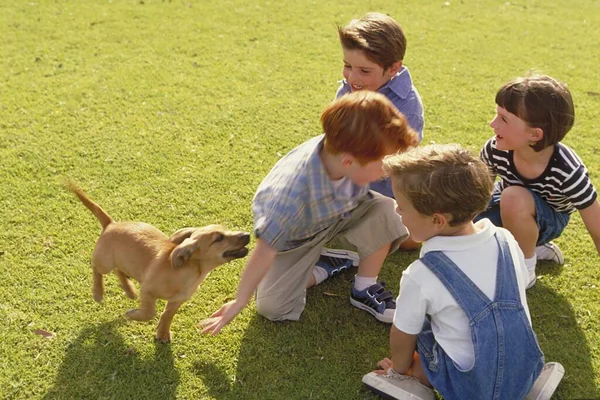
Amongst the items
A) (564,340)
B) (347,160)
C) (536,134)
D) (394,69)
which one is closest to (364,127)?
(347,160)

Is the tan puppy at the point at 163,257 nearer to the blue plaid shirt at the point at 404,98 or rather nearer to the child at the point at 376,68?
the child at the point at 376,68

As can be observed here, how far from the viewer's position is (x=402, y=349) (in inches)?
124

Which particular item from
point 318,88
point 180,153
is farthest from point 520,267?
point 318,88

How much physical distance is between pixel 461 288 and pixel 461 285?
1 centimetres

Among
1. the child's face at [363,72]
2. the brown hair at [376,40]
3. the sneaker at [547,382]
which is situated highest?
the brown hair at [376,40]

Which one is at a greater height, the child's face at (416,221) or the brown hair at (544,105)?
the brown hair at (544,105)

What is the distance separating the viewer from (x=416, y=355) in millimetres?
3406

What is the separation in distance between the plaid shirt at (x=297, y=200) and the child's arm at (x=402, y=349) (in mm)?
801

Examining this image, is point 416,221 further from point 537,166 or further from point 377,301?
point 537,166

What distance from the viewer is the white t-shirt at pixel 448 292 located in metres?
2.82

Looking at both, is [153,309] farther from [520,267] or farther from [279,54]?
[279,54]

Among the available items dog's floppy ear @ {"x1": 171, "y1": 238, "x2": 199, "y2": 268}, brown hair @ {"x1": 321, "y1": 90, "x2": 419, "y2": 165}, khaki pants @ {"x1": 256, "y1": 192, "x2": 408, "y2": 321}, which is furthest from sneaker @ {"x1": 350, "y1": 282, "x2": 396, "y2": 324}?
dog's floppy ear @ {"x1": 171, "y1": 238, "x2": 199, "y2": 268}

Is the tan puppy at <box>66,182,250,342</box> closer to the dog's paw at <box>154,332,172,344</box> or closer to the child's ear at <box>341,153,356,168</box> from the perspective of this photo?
the dog's paw at <box>154,332,172,344</box>

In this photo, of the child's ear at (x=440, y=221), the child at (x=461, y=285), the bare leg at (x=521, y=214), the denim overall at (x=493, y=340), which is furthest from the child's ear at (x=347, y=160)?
the bare leg at (x=521, y=214)
